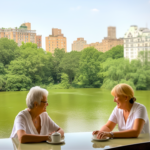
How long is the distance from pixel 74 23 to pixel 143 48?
8.81 metres

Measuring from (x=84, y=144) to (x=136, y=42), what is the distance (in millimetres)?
18645

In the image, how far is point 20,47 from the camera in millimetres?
20859

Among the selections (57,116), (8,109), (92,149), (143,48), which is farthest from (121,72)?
(92,149)

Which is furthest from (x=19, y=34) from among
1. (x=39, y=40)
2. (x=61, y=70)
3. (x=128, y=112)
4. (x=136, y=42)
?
(x=128, y=112)

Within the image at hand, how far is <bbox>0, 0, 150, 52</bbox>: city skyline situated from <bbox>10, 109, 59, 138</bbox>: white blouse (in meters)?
21.0

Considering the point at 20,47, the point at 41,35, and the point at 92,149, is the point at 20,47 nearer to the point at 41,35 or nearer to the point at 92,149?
the point at 41,35

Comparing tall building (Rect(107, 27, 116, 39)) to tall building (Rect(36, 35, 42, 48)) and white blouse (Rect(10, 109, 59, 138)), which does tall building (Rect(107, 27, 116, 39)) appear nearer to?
tall building (Rect(36, 35, 42, 48))

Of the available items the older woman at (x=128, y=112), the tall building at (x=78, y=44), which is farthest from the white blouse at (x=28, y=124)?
the tall building at (x=78, y=44)

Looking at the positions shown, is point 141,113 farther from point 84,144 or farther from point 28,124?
point 28,124

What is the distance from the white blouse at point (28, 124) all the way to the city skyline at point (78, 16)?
21.0 meters

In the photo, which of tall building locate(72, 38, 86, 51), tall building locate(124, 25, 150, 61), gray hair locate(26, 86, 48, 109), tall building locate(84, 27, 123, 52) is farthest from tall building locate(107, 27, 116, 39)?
gray hair locate(26, 86, 48, 109)

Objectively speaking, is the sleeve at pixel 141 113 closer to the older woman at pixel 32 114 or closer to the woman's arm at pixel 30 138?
the older woman at pixel 32 114

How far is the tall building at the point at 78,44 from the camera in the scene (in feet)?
76.0

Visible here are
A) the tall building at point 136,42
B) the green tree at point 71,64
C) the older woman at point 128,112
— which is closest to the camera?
the older woman at point 128,112
